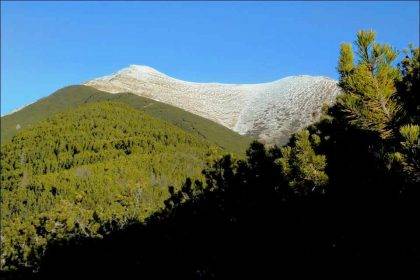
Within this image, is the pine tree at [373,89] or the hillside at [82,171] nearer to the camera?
the pine tree at [373,89]

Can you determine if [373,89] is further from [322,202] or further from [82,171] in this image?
[82,171]

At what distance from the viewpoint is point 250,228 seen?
12891 mm

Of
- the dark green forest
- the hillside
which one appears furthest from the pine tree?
the hillside

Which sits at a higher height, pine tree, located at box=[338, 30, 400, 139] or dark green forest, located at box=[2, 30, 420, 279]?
pine tree, located at box=[338, 30, 400, 139]

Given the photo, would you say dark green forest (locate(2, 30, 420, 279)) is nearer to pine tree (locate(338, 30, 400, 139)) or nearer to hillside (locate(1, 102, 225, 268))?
Result: pine tree (locate(338, 30, 400, 139))

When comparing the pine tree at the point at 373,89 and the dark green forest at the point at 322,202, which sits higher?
the pine tree at the point at 373,89

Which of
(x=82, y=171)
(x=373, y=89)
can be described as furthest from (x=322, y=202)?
(x=82, y=171)

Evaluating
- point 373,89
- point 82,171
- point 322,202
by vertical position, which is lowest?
point 322,202

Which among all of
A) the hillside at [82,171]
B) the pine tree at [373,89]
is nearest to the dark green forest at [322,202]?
the pine tree at [373,89]

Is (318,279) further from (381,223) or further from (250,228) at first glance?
(250,228)

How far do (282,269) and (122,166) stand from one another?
155818 mm

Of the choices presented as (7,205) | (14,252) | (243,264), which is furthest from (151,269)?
(7,205)

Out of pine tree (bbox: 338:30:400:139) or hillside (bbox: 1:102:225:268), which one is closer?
pine tree (bbox: 338:30:400:139)

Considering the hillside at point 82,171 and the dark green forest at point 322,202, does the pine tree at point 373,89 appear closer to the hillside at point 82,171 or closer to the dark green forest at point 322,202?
the dark green forest at point 322,202
